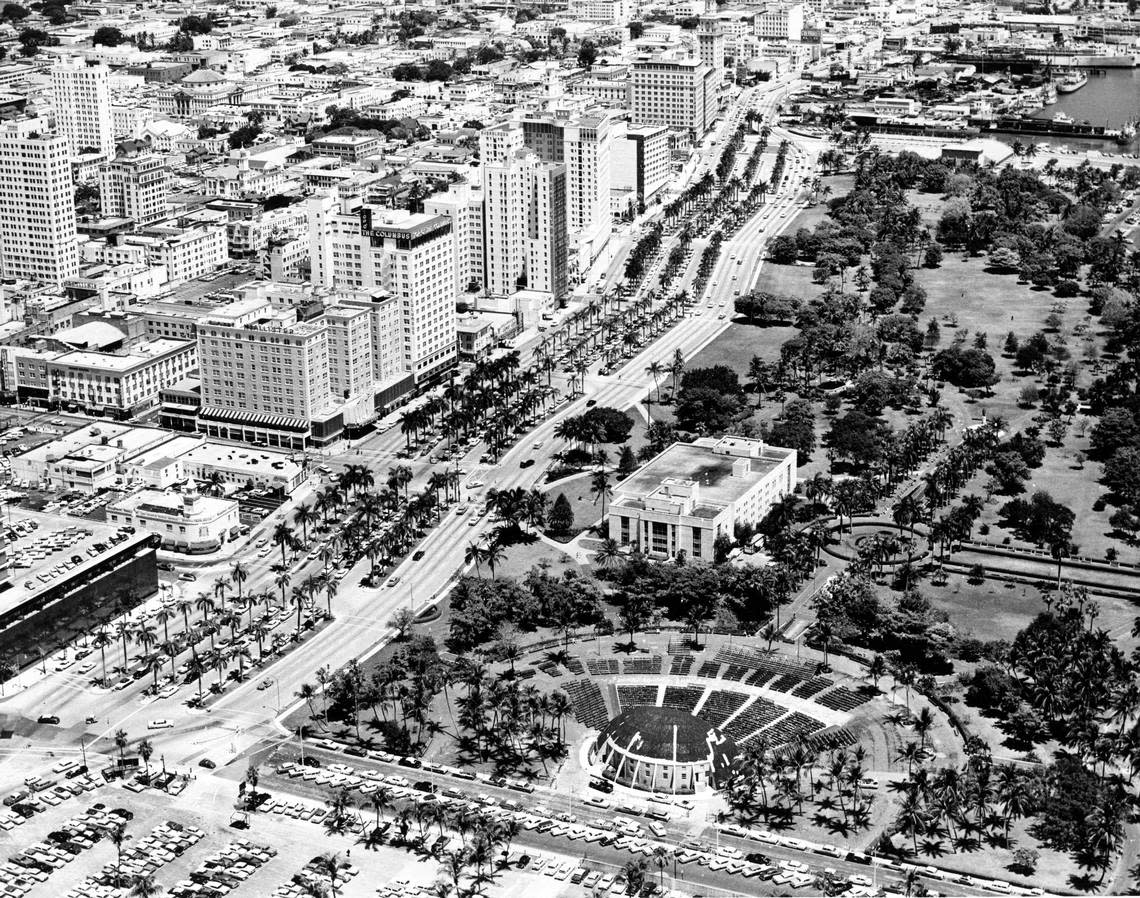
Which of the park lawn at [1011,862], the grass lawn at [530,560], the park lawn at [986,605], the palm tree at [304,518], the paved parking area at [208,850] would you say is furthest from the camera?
the palm tree at [304,518]

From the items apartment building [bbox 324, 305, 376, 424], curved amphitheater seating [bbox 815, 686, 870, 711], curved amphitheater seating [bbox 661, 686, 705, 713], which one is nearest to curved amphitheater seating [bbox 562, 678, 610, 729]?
curved amphitheater seating [bbox 661, 686, 705, 713]

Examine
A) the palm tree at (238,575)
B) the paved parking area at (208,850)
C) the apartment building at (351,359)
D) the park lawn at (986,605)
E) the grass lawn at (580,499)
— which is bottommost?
the paved parking area at (208,850)

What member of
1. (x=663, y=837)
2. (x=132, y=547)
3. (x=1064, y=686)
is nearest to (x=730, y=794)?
(x=663, y=837)

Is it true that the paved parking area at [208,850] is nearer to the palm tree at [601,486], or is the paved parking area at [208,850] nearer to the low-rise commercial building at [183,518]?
the low-rise commercial building at [183,518]

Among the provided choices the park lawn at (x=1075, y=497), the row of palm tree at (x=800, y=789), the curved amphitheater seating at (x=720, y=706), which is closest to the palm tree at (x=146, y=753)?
the curved amphitheater seating at (x=720, y=706)

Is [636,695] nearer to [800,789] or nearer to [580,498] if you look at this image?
[800,789]

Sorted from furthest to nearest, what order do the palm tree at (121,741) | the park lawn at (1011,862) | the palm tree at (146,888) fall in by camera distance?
1. the palm tree at (121,741)
2. the park lawn at (1011,862)
3. the palm tree at (146,888)
